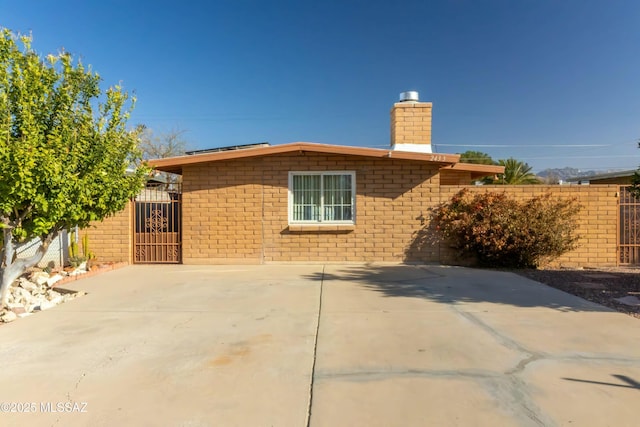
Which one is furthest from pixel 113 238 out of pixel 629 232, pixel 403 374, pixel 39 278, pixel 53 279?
pixel 629 232

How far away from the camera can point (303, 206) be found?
1041cm

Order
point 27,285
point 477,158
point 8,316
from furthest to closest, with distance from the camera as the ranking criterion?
point 477,158 → point 27,285 → point 8,316

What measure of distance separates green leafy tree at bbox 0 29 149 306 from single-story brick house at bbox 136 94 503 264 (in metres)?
3.77

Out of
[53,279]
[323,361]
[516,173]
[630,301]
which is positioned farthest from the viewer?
[516,173]

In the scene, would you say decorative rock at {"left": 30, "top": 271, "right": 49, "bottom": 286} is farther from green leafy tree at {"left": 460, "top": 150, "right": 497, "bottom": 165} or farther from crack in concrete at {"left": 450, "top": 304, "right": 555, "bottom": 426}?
green leafy tree at {"left": 460, "top": 150, "right": 497, "bottom": 165}

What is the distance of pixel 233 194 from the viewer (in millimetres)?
10398

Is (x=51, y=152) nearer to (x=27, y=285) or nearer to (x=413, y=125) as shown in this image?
(x=27, y=285)

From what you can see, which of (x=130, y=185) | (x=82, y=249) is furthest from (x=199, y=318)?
(x=82, y=249)

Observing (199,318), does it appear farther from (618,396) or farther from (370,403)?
(618,396)

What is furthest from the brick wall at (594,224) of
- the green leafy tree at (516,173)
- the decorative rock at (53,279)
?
the green leafy tree at (516,173)

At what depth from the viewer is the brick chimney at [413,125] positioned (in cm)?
1192

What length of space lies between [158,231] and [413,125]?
7.85m

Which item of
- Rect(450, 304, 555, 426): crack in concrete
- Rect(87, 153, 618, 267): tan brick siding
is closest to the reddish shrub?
Rect(87, 153, 618, 267): tan brick siding

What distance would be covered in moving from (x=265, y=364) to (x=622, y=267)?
32.3 ft
